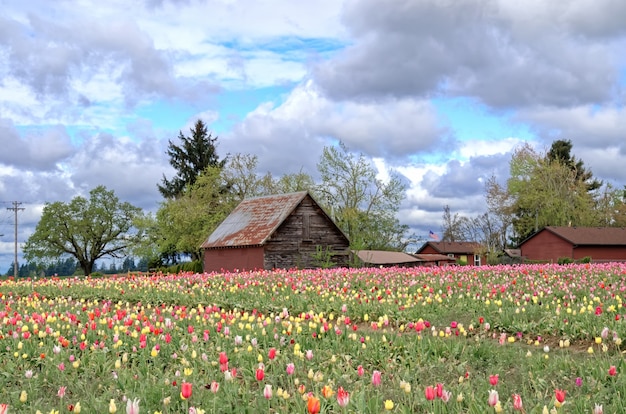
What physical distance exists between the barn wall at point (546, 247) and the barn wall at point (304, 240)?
26734mm

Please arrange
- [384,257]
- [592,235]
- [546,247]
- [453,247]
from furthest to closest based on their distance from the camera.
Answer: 1. [453,247]
2. [546,247]
3. [592,235]
4. [384,257]

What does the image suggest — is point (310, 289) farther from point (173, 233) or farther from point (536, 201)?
point (536, 201)

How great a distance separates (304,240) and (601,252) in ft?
108

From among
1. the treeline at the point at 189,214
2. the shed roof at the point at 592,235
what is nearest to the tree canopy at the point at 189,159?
the treeline at the point at 189,214

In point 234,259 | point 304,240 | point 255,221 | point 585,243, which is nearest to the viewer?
point 304,240

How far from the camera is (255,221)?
44.0 meters

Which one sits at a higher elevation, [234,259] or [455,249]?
[455,249]

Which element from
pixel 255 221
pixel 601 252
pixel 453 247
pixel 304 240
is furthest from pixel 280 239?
pixel 453 247

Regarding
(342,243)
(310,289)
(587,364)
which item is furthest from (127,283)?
(342,243)

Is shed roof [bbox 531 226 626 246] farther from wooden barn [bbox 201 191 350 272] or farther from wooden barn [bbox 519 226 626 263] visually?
wooden barn [bbox 201 191 350 272]

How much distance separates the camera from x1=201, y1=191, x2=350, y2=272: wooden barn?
4162cm

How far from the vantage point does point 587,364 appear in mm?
8391

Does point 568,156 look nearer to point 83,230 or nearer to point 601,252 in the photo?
point 601,252

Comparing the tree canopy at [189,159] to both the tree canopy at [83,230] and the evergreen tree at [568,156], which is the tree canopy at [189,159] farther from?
the evergreen tree at [568,156]
